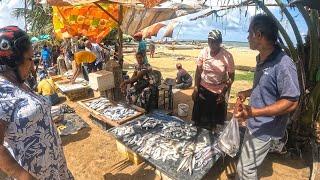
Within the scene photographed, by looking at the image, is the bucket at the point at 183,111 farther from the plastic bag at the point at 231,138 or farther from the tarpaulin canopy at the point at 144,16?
the plastic bag at the point at 231,138

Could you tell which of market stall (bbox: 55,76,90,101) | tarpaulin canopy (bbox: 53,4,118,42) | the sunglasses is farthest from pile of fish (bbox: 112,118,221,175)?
tarpaulin canopy (bbox: 53,4,118,42)

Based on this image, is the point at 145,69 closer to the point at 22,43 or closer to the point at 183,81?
the point at 183,81

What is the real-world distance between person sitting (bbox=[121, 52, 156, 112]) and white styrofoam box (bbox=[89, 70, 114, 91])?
0.84m

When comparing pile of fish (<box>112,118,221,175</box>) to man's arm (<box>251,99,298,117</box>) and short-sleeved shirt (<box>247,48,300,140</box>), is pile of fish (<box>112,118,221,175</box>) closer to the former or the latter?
short-sleeved shirt (<box>247,48,300,140</box>)

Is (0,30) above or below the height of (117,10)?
below

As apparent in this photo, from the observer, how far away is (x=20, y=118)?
2045 mm

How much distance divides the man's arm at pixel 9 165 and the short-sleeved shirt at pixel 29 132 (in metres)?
0.08

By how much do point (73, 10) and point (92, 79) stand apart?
118 inches

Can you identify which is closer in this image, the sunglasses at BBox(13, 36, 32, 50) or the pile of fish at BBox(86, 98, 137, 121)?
the sunglasses at BBox(13, 36, 32, 50)

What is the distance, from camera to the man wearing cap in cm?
517

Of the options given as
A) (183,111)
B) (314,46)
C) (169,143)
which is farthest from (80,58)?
(314,46)

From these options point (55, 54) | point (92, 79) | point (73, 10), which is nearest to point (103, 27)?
point (73, 10)

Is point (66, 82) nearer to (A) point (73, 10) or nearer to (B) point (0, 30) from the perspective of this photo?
(A) point (73, 10)

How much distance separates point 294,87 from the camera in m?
2.62
